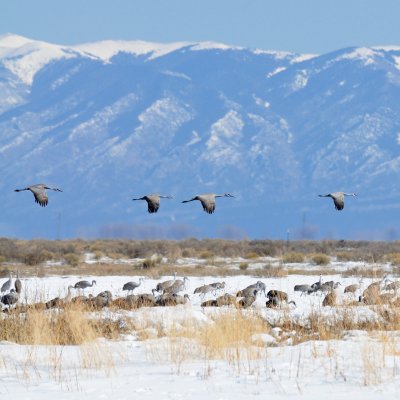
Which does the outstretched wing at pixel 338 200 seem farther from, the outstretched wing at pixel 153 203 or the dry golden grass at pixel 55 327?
the dry golden grass at pixel 55 327

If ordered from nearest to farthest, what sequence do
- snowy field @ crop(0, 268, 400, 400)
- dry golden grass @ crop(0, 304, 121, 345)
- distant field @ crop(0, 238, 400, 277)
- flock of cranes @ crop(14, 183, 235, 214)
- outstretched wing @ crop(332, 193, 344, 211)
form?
snowy field @ crop(0, 268, 400, 400)
dry golden grass @ crop(0, 304, 121, 345)
flock of cranes @ crop(14, 183, 235, 214)
outstretched wing @ crop(332, 193, 344, 211)
distant field @ crop(0, 238, 400, 277)

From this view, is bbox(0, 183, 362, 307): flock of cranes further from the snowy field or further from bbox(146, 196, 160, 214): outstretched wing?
the snowy field

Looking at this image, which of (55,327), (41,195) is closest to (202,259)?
(55,327)

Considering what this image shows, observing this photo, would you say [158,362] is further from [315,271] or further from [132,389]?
[315,271]

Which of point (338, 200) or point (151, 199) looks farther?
point (338, 200)

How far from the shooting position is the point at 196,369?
12.8 meters

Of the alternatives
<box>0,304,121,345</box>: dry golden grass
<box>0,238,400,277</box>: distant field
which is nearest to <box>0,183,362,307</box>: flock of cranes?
<box>0,304,121,345</box>: dry golden grass

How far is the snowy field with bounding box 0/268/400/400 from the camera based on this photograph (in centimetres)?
1163

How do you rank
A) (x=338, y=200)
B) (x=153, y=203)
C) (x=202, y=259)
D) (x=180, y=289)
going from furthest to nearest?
(x=202, y=259), (x=180, y=289), (x=338, y=200), (x=153, y=203)

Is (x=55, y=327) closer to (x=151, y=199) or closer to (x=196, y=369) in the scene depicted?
(x=151, y=199)

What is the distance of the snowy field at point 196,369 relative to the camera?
11.6 metres

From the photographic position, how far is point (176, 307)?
16.7m

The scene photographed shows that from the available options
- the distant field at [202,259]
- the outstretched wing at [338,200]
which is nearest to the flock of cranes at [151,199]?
the outstretched wing at [338,200]

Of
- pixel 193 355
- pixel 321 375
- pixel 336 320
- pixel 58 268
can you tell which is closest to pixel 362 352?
pixel 321 375
